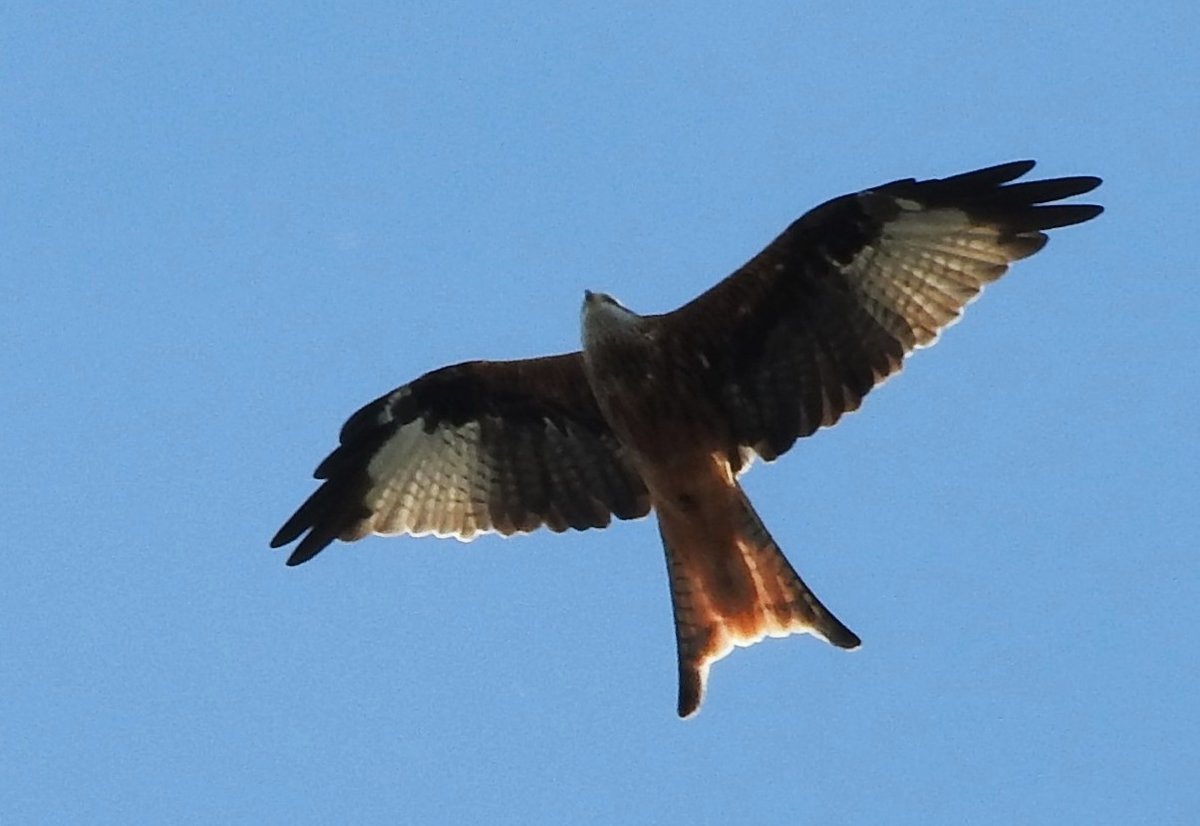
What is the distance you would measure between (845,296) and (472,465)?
2266 mm

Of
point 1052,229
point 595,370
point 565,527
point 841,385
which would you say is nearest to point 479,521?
point 565,527

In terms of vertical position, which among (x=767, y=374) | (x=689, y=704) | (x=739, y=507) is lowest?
(x=689, y=704)

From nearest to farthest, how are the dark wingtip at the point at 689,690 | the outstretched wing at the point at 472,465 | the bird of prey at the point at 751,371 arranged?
the dark wingtip at the point at 689,690 → the bird of prey at the point at 751,371 → the outstretched wing at the point at 472,465

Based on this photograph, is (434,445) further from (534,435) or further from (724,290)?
(724,290)

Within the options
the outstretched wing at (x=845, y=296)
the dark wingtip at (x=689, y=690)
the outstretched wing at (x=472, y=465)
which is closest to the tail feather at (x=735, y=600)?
the dark wingtip at (x=689, y=690)

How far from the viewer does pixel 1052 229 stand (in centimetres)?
1046

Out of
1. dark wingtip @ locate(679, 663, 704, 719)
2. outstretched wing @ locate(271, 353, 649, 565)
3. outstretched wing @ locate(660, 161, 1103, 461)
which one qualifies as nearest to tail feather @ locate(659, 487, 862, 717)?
dark wingtip @ locate(679, 663, 704, 719)

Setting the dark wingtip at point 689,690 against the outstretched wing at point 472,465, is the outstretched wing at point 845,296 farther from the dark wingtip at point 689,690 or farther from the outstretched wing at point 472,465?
the dark wingtip at point 689,690

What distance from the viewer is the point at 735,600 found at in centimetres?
1061

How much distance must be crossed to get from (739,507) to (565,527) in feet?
3.86

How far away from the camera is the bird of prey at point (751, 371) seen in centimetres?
1059

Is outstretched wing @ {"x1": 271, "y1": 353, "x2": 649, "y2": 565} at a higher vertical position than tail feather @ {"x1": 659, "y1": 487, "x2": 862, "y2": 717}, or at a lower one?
higher

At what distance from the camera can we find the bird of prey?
417 inches

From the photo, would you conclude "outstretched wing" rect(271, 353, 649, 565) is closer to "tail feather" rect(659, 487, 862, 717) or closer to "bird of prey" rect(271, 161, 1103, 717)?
"bird of prey" rect(271, 161, 1103, 717)
